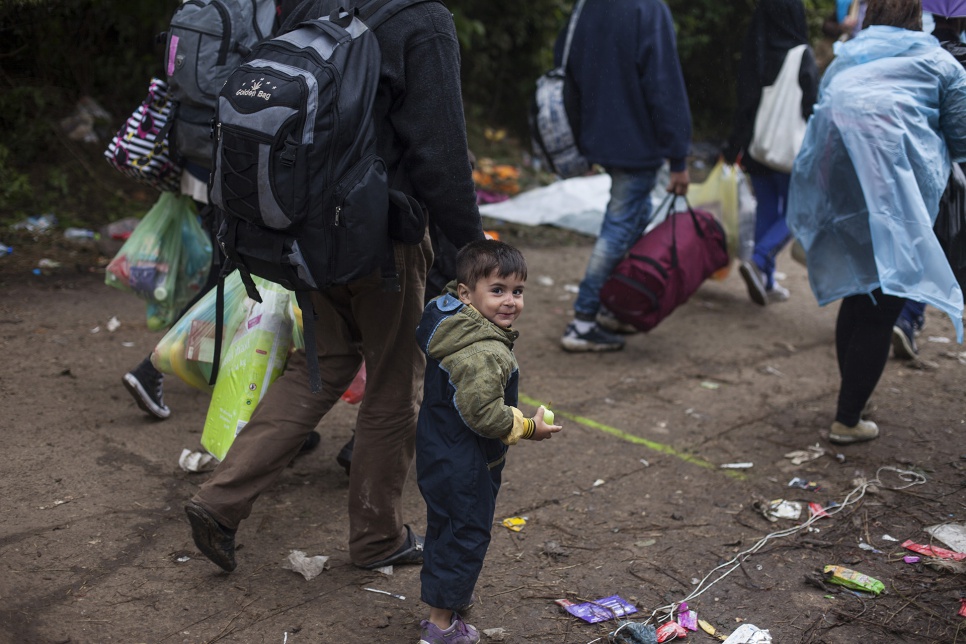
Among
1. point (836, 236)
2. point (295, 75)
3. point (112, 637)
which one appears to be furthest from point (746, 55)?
point (112, 637)

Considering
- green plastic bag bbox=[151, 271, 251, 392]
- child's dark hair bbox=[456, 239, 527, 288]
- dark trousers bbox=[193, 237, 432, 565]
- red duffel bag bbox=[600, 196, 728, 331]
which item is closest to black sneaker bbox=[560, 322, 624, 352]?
red duffel bag bbox=[600, 196, 728, 331]

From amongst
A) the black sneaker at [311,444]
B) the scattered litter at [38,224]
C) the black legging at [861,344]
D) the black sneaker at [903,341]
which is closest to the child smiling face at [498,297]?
the black sneaker at [311,444]

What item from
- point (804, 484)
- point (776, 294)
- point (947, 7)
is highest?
point (947, 7)

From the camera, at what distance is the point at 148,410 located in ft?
13.5

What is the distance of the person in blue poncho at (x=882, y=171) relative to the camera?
12.6ft

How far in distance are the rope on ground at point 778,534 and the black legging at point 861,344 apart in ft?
1.08

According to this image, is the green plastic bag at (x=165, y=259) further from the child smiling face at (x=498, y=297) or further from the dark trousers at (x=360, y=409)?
the child smiling face at (x=498, y=297)

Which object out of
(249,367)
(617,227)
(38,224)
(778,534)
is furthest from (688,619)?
(38,224)

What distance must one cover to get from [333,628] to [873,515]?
217 cm

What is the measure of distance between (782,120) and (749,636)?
4061 millimetres

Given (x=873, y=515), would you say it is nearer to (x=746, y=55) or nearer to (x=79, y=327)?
(x=746, y=55)

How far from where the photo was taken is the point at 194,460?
3730 millimetres

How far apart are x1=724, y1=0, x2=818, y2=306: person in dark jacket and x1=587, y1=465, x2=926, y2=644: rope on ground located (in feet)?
8.64

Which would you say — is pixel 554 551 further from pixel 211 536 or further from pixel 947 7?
pixel 947 7
